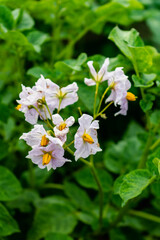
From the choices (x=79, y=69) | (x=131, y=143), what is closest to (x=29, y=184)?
(x=131, y=143)

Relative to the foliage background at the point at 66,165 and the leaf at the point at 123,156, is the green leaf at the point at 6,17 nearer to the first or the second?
the foliage background at the point at 66,165

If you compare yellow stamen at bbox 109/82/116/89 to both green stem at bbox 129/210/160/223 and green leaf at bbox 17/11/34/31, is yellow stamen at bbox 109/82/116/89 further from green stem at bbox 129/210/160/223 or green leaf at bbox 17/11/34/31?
green stem at bbox 129/210/160/223

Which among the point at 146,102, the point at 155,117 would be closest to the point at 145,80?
the point at 146,102

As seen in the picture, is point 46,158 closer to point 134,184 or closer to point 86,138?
point 86,138

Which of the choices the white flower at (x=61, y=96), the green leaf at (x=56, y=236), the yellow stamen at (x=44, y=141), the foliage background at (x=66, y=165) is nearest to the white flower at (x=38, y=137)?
the yellow stamen at (x=44, y=141)

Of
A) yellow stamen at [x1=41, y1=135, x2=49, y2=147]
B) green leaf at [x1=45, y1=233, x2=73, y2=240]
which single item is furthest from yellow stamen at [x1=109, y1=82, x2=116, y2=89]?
green leaf at [x1=45, y1=233, x2=73, y2=240]

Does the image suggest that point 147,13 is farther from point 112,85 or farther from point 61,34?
point 112,85
